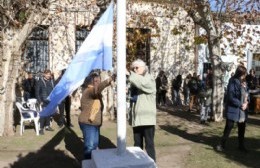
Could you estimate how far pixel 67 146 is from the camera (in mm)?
10305

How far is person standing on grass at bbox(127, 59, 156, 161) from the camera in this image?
6762 mm

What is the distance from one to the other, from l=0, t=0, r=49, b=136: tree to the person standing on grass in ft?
18.5

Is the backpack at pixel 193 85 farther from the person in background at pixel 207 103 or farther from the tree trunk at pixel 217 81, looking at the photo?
the tree trunk at pixel 217 81

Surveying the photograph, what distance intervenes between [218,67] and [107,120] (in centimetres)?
429

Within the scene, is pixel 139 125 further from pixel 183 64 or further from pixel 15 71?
pixel 183 64

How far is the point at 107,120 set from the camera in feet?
49.4

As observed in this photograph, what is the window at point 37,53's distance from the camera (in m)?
20.1

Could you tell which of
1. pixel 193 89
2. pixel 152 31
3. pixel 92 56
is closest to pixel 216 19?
pixel 193 89

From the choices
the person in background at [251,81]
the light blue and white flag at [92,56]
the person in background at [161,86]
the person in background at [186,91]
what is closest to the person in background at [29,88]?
the person in background at [161,86]

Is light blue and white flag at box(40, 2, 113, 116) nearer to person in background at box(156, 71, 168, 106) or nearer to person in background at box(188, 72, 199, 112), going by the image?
person in background at box(188, 72, 199, 112)

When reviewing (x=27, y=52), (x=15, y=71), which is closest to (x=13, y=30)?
(x=15, y=71)

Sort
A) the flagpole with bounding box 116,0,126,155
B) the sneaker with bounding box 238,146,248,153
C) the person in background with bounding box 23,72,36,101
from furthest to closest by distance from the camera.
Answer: the person in background with bounding box 23,72,36,101 < the sneaker with bounding box 238,146,248,153 < the flagpole with bounding box 116,0,126,155

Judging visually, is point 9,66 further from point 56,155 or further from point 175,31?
point 175,31

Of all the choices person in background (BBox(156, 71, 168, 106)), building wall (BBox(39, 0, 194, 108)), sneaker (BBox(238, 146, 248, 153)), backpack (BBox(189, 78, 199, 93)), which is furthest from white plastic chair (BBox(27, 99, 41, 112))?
person in background (BBox(156, 71, 168, 106))
